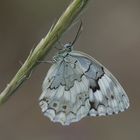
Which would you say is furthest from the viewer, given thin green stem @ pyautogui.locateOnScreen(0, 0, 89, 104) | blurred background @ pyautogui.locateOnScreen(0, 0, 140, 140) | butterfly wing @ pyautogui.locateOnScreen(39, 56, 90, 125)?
blurred background @ pyautogui.locateOnScreen(0, 0, 140, 140)

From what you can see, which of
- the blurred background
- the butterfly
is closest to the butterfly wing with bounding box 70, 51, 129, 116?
the butterfly

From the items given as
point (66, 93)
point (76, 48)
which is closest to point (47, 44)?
point (66, 93)

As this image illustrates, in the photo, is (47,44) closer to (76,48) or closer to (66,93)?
(66,93)

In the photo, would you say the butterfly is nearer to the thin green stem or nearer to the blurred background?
the thin green stem

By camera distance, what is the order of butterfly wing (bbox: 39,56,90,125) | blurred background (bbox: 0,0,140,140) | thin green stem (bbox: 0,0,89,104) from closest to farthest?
thin green stem (bbox: 0,0,89,104) < butterfly wing (bbox: 39,56,90,125) < blurred background (bbox: 0,0,140,140)

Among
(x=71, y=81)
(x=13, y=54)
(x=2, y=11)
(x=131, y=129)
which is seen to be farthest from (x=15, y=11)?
(x=71, y=81)

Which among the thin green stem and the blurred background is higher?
the blurred background

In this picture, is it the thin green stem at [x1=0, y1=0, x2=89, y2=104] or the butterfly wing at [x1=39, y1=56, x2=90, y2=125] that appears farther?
the butterfly wing at [x1=39, y1=56, x2=90, y2=125]
